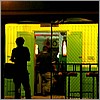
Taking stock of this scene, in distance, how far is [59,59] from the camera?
258 inches

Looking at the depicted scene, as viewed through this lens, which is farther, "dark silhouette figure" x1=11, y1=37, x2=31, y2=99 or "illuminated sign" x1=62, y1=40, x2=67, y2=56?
"illuminated sign" x1=62, y1=40, x2=67, y2=56

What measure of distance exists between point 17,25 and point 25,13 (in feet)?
1.69

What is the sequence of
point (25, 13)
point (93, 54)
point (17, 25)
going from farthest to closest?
point (93, 54) → point (17, 25) → point (25, 13)

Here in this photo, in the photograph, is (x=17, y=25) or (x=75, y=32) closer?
(x=17, y=25)

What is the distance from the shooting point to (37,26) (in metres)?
6.31

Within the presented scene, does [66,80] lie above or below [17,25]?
below

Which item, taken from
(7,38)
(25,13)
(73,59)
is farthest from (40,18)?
(73,59)

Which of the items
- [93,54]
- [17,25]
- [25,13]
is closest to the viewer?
[25,13]

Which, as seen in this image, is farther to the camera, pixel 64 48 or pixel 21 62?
pixel 64 48

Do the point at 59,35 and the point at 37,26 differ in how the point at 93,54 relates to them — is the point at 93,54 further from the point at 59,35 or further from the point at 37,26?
the point at 37,26

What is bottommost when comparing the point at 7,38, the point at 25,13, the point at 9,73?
the point at 9,73

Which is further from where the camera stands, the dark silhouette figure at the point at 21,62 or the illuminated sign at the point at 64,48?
the illuminated sign at the point at 64,48

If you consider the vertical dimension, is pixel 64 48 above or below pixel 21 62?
above

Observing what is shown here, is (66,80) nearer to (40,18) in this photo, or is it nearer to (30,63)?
(30,63)
